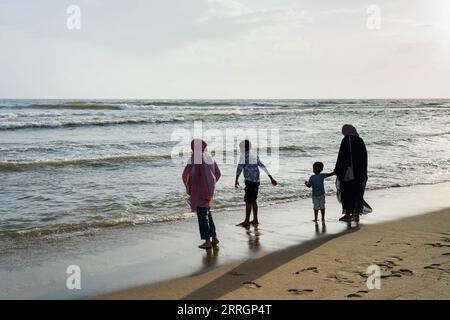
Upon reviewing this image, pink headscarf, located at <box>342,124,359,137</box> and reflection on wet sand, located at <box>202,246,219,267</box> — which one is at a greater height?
pink headscarf, located at <box>342,124,359,137</box>

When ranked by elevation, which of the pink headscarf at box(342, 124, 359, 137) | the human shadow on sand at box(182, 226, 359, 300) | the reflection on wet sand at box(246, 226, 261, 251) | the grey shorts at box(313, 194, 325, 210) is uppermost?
the pink headscarf at box(342, 124, 359, 137)

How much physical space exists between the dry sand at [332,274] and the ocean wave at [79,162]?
10237 millimetres

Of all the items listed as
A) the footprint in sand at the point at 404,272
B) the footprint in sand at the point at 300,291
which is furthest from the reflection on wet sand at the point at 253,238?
the footprint in sand at the point at 404,272

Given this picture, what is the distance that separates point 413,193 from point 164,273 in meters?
7.37

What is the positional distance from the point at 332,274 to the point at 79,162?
38.7 ft

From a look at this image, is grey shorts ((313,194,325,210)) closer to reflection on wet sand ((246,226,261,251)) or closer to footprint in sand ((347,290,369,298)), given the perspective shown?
reflection on wet sand ((246,226,261,251))

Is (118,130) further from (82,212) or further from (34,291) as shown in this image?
(34,291)

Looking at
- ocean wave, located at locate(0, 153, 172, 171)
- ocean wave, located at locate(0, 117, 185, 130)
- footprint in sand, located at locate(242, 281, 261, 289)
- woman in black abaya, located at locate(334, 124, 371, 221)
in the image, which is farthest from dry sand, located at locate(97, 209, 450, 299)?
ocean wave, located at locate(0, 117, 185, 130)

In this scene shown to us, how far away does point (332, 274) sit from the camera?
5316mm

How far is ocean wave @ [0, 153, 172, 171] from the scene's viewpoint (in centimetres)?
1477

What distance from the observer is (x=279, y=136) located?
990 inches

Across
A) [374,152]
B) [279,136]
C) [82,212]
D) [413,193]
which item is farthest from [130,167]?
[279,136]

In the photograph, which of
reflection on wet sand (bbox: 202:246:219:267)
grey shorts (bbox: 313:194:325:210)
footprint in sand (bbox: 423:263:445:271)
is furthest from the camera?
grey shorts (bbox: 313:194:325:210)

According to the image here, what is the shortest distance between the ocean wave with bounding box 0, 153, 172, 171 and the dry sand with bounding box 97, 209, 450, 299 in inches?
403
